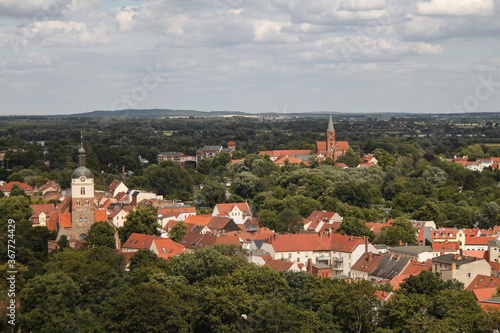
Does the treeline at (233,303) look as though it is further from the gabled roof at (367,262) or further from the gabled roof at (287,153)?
the gabled roof at (287,153)

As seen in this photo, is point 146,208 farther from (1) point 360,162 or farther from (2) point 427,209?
(1) point 360,162

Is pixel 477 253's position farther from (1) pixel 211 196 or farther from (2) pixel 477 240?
(1) pixel 211 196

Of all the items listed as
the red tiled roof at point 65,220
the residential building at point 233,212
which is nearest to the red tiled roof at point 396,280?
the red tiled roof at point 65,220

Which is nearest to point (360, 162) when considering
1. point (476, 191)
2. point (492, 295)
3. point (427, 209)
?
point (476, 191)

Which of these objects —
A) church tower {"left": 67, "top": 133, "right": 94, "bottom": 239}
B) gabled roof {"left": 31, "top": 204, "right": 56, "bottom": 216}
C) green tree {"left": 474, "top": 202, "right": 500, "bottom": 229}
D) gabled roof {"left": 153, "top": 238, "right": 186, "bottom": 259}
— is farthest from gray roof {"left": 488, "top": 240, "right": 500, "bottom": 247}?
gabled roof {"left": 31, "top": 204, "right": 56, "bottom": 216}

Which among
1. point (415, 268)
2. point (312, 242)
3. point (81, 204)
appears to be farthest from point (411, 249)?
point (81, 204)

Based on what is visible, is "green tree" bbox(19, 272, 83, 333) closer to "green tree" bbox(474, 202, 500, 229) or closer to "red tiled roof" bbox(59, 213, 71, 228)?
"red tiled roof" bbox(59, 213, 71, 228)
